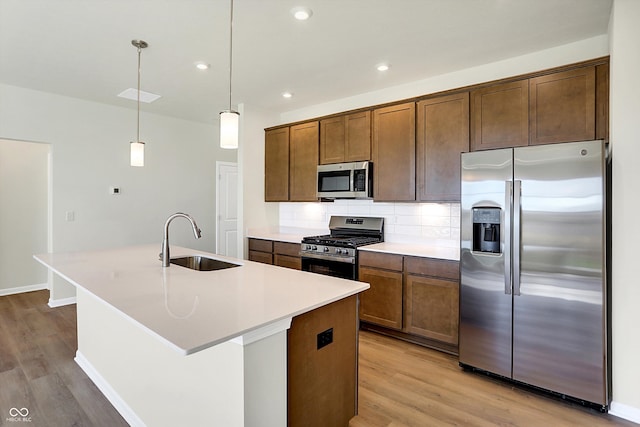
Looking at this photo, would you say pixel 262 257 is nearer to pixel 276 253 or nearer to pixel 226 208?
pixel 276 253

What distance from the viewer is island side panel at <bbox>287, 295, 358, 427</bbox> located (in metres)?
1.58

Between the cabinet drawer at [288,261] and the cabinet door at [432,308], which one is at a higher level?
the cabinet drawer at [288,261]

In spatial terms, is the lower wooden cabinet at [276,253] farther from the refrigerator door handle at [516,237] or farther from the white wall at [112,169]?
the refrigerator door handle at [516,237]

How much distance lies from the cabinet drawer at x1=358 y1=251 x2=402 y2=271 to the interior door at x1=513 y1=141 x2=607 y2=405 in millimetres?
1054

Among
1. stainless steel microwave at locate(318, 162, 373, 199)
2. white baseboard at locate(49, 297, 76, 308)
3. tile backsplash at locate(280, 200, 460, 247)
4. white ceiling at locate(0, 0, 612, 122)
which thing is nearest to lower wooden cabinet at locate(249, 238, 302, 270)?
tile backsplash at locate(280, 200, 460, 247)

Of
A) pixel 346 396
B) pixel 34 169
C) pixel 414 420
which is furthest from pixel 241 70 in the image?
pixel 34 169

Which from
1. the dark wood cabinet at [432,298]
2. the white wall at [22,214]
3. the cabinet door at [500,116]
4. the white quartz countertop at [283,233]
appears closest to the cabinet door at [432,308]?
the dark wood cabinet at [432,298]

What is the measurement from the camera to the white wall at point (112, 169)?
4121 millimetres

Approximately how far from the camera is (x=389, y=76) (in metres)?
3.48

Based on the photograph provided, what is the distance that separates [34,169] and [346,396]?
18.6 feet

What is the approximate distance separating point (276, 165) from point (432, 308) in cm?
275

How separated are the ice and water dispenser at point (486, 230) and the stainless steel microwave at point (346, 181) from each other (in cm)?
135

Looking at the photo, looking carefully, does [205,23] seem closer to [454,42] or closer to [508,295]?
[454,42]

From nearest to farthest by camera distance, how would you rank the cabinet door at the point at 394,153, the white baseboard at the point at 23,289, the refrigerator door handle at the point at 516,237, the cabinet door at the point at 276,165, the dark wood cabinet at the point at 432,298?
the refrigerator door handle at the point at 516,237 → the dark wood cabinet at the point at 432,298 → the cabinet door at the point at 394,153 → the cabinet door at the point at 276,165 → the white baseboard at the point at 23,289
